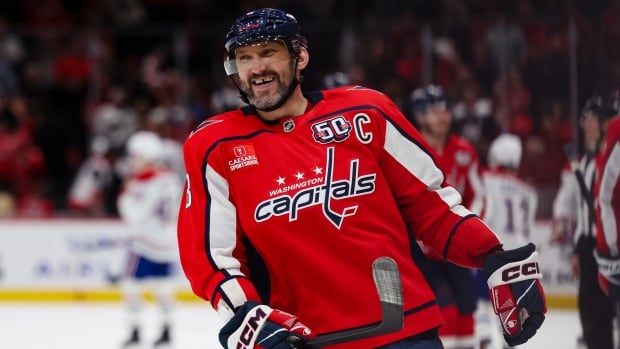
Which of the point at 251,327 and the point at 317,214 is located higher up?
the point at 317,214

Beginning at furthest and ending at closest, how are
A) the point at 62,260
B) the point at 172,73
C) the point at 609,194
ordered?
the point at 172,73
the point at 62,260
the point at 609,194

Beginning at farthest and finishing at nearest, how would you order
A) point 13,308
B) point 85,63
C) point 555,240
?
1. point 85,63
2. point 13,308
3. point 555,240

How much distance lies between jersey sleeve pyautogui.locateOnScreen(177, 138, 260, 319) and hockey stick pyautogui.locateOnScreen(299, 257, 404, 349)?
184 mm

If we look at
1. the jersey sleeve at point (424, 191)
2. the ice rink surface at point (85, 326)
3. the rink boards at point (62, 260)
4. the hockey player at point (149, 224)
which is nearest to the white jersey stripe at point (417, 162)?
the jersey sleeve at point (424, 191)

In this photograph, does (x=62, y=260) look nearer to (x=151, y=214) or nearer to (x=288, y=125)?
(x=151, y=214)

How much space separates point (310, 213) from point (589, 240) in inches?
65.1

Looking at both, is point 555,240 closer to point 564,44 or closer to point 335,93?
point 564,44

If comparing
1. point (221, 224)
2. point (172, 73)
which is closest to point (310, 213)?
point (221, 224)

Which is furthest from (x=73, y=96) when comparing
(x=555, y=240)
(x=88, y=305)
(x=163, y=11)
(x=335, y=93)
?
(x=335, y=93)

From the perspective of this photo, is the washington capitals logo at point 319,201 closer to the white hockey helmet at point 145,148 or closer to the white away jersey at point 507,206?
the white away jersey at point 507,206

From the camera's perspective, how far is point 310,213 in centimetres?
256

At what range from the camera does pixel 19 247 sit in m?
9.98

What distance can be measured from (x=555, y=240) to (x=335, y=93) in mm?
2280

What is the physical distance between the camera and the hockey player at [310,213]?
2.54 metres
